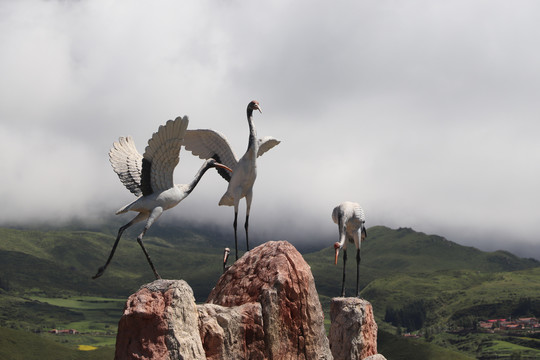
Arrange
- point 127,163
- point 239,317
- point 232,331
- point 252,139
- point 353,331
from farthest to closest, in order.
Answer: point 353,331
point 252,139
point 127,163
point 239,317
point 232,331

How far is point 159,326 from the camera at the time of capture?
16.4 m

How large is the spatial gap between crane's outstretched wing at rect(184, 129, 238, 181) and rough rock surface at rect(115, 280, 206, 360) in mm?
11354

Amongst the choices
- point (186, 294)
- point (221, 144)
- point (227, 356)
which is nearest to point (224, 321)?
point (227, 356)

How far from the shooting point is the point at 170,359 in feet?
53.1

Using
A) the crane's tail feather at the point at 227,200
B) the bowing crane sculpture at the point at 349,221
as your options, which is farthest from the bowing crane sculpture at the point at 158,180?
the bowing crane sculpture at the point at 349,221

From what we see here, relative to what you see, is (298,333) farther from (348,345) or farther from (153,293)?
(348,345)

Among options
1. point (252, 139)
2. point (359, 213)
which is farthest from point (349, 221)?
point (252, 139)

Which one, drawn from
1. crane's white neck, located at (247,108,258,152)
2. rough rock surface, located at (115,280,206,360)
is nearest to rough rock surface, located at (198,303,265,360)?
rough rock surface, located at (115,280,206,360)

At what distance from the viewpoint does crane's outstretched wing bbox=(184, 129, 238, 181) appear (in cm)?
2758

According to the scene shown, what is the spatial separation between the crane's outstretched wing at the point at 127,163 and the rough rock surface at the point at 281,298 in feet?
17.0

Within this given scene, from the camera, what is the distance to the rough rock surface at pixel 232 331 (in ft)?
60.7

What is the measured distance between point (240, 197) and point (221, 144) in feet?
10.8

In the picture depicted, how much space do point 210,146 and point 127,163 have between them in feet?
21.8

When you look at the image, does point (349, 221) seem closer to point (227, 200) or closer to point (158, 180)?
point (227, 200)
